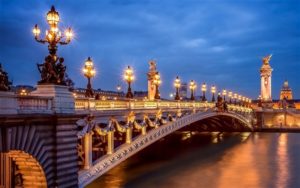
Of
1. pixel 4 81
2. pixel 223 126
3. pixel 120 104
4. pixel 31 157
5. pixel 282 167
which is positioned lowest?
pixel 282 167

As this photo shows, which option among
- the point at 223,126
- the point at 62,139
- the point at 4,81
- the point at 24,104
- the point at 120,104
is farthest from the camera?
the point at 223,126

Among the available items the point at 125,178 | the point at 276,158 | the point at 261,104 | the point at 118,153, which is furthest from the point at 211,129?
the point at 118,153

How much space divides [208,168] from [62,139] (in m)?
21.9

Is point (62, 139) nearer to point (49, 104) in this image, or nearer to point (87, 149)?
point (49, 104)

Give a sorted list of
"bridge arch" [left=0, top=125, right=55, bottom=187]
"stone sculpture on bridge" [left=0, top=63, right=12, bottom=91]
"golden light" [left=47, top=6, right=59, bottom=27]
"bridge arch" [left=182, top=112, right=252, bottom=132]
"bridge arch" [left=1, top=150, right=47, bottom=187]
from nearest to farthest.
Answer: "stone sculpture on bridge" [left=0, top=63, right=12, bottom=91] → "bridge arch" [left=0, top=125, right=55, bottom=187] → "bridge arch" [left=1, top=150, right=47, bottom=187] → "golden light" [left=47, top=6, right=59, bottom=27] → "bridge arch" [left=182, top=112, right=252, bottom=132]

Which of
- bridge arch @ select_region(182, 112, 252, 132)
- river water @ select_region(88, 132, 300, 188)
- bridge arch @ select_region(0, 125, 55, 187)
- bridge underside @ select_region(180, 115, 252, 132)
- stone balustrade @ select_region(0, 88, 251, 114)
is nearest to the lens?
stone balustrade @ select_region(0, 88, 251, 114)

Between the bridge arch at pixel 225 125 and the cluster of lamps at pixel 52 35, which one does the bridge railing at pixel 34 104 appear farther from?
the bridge arch at pixel 225 125

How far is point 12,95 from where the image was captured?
615 inches

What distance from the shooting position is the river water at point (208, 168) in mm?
31000

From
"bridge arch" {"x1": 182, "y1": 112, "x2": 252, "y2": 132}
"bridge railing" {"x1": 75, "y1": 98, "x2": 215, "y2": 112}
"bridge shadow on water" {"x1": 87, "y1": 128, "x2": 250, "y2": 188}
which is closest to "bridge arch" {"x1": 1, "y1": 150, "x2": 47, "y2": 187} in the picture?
"bridge railing" {"x1": 75, "y1": 98, "x2": 215, "y2": 112}

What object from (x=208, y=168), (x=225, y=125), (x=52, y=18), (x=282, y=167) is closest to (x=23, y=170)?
(x=52, y=18)

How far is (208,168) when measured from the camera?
38281 millimetres

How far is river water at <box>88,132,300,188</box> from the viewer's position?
31.0 m

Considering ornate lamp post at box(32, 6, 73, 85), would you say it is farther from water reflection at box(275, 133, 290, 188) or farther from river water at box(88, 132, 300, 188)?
water reflection at box(275, 133, 290, 188)
